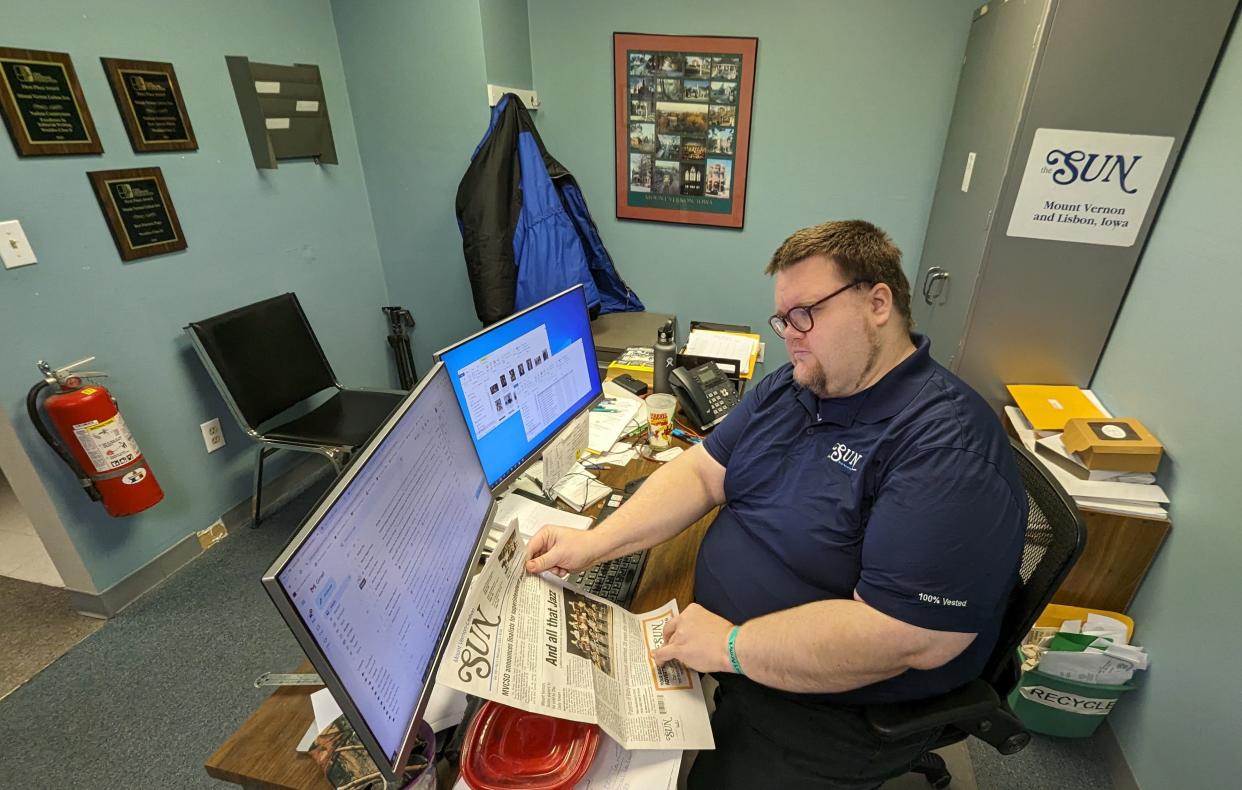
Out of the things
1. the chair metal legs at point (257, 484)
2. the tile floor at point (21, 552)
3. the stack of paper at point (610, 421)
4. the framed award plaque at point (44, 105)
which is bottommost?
the tile floor at point (21, 552)

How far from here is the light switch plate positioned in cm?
162

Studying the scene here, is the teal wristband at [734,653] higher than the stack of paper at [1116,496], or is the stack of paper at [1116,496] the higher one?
the teal wristband at [734,653]

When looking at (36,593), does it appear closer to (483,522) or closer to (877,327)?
(483,522)

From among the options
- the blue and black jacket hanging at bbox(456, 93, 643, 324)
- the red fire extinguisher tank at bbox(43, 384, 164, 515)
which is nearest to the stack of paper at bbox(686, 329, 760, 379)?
the blue and black jacket hanging at bbox(456, 93, 643, 324)

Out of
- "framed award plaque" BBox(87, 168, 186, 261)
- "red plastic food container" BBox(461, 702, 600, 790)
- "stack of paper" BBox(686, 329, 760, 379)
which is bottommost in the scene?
"red plastic food container" BBox(461, 702, 600, 790)

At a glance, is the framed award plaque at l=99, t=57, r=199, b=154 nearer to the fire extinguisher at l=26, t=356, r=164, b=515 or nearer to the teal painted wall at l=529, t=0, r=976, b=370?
the fire extinguisher at l=26, t=356, r=164, b=515

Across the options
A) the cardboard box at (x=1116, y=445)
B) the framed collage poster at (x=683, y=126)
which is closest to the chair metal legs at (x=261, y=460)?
the framed collage poster at (x=683, y=126)

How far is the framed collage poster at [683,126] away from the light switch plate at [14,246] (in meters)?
2.30

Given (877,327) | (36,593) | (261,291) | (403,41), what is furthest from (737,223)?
(36,593)

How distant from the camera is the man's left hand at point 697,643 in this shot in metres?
0.90

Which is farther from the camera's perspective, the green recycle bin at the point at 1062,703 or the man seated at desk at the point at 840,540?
the green recycle bin at the point at 1062,703

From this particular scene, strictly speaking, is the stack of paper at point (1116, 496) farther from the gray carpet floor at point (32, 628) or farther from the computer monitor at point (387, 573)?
the gray carpet floor at point (32, 628)

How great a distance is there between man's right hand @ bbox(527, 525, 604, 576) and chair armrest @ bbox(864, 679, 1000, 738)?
1.81 feet

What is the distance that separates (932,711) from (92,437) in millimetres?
2349
